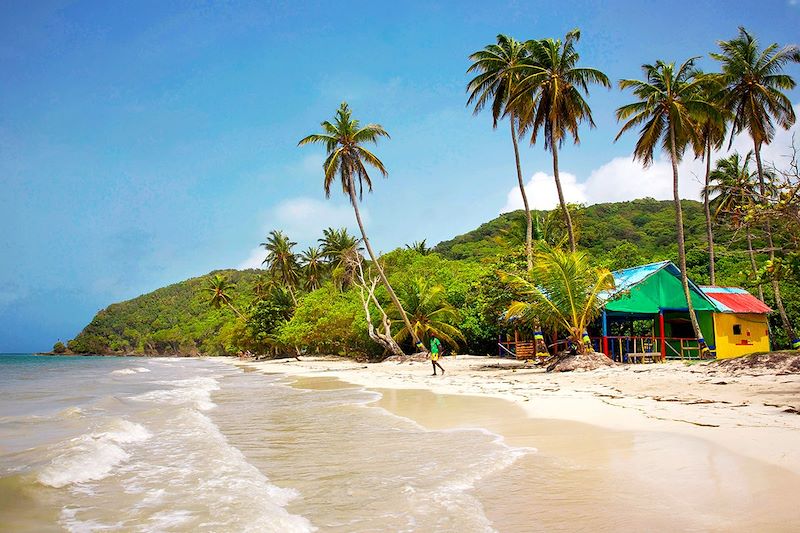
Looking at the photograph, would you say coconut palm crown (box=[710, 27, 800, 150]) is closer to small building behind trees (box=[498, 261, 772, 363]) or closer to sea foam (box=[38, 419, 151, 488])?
small building behind trees (box=[498, 261, 772, 363])

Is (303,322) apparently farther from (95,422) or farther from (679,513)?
(679,513)

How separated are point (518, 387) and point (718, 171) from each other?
28.1m

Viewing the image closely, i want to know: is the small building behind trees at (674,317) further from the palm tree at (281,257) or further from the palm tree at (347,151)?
the palm tree at (281,257)

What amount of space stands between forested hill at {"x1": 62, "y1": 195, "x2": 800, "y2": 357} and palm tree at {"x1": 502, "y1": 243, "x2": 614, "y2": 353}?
11.2 feet

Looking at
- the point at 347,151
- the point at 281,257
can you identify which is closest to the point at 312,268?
the point at 281,257

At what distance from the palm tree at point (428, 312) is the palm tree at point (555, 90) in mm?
8567

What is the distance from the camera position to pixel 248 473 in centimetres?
575

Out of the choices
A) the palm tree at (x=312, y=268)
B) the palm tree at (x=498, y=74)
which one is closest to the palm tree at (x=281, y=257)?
the palm tree at (x=312, y=268)

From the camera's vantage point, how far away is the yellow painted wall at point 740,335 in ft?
70.1

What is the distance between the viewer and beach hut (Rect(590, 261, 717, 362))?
19.7 metres

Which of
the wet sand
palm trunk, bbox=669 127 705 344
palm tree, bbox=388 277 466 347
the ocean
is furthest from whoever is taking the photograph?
palm tree, bbox=388 277 466 347

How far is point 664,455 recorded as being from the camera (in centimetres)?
557

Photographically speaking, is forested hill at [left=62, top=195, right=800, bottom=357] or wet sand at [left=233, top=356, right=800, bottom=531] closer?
wet sand at [left=233, top=356, right=800, bottom=531]

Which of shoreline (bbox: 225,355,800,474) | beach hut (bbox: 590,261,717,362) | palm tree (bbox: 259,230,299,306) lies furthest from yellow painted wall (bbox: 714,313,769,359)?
palm tree (bbox: 259,230,299,306)
